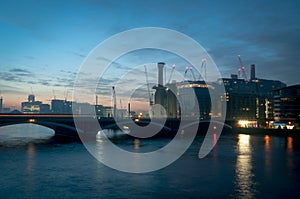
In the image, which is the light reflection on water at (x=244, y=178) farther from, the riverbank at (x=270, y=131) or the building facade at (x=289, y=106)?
the building facade at (x=289, y=106)

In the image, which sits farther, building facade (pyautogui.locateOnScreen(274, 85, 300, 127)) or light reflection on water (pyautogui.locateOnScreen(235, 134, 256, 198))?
building facade (pyautogui.locateOnScreen(274, 85, 300, 127))

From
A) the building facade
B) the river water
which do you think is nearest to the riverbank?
the building facade

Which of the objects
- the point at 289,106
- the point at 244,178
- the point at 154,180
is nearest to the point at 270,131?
the point at 289,106

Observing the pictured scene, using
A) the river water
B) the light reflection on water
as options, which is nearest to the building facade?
the light reflection on water

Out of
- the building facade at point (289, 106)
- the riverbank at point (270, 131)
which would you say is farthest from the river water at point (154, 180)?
the building facade at point (289, 106)

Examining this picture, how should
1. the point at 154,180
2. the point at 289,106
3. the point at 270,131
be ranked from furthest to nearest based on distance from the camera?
1. the point at 289,106
2. the point at 270,131
3. the point at 154,180

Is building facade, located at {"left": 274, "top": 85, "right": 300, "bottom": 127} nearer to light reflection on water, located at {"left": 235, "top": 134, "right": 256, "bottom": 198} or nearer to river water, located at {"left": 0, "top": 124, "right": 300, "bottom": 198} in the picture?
light reflection on water, located at {"left": 235, "top": 134, "right": 256, "bottom": 198}

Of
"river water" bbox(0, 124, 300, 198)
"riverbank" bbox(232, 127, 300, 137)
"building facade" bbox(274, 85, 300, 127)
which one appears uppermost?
"building facade" bbox(274, 85, 300, 127)

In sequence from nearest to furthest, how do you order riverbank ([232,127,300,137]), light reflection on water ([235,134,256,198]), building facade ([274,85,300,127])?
light reflection on water ([235,134,256,198]) → riverbank ([232,127,300,137]) → building facade ([274,85,300,127])

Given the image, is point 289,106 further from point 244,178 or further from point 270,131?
point 244,178

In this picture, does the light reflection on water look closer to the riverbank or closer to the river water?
the river water

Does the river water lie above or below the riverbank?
below

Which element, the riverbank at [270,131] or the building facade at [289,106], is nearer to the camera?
the riverbank at [270,131]

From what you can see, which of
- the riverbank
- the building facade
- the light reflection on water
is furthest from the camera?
the building facade
